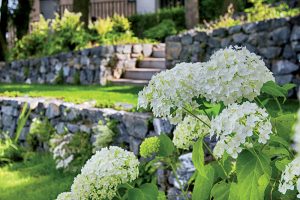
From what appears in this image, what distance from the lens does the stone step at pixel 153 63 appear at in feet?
37.3

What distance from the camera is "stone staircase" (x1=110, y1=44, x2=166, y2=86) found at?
1116cm

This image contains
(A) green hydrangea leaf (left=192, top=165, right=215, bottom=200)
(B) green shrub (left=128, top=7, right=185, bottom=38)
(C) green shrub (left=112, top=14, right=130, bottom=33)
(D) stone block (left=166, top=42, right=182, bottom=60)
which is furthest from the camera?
(B) green shrub (left=128, top=7, right=185, bottom=38)

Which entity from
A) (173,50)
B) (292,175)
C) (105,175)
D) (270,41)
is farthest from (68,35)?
(292,175)

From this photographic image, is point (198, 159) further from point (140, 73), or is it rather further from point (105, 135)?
point (140, 73)

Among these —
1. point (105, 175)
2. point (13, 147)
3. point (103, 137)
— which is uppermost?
point (105, 175)

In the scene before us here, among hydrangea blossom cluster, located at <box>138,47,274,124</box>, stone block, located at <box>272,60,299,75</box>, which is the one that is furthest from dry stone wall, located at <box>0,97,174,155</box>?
hydrangea blossom cluster, located at <box>138,47,274,124</box>

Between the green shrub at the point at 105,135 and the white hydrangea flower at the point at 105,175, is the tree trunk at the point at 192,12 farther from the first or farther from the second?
the white hydrangea flower at the point at 105,175

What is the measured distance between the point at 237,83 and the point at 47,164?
202 inches

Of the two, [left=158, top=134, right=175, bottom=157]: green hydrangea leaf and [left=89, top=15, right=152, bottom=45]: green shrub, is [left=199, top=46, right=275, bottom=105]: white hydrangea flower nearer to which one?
[left=158, top=134, right=175, bottom=157]: green hydrangea leaf

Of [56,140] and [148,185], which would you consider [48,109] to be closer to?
[56,140]

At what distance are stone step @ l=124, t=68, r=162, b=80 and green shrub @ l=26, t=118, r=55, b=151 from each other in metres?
3.58

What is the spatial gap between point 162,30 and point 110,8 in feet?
20.4

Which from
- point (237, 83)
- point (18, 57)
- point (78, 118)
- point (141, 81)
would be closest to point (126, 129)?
point (78, 118)

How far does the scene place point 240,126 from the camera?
172 centimetres
